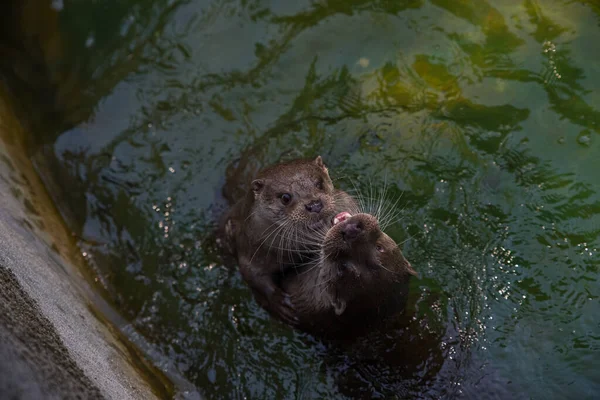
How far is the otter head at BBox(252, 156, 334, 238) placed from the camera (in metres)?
3.44

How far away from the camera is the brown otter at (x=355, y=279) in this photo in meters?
2.96

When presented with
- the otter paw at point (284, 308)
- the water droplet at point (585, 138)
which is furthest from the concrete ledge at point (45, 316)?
the water droplet at point (585, 138)

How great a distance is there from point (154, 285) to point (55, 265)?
63 cm

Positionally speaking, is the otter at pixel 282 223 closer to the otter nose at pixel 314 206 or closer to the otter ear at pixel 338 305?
the otter nose at pixel 314 206

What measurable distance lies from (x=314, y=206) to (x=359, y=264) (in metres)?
0.57

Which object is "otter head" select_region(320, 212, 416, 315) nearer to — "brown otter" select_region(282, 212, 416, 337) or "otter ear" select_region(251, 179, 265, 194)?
"brown otter" select_region(282, 212, 416, 337)

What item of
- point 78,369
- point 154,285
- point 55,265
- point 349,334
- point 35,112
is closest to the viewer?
point 78,369

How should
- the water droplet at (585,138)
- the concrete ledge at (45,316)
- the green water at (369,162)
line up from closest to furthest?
the concrete ledge at (45,316) → the green water at (369,162) → the water droplet at (585,138)

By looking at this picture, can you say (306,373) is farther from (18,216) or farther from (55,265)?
(18,216)

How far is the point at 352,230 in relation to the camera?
291 centimetres

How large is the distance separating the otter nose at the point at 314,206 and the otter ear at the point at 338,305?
56 cm

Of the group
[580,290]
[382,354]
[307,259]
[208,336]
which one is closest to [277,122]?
[307,259]

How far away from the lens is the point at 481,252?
3.58 m

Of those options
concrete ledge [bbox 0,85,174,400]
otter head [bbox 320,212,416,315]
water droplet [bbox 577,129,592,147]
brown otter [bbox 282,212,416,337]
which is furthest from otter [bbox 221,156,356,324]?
water droplet [bbox 577,129,592,147]
